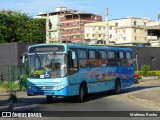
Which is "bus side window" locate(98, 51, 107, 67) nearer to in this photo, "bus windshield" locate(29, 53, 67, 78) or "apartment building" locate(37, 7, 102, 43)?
"bus windshield" locate(29, 53, 67, 78)

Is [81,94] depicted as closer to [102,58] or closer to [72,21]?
[102,58]

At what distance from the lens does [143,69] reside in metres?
52.0

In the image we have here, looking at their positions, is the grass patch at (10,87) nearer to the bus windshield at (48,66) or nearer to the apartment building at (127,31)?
the bus windshield at (48,66)

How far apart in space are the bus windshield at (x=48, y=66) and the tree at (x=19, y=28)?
59090mm

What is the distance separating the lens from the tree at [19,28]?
8296cm

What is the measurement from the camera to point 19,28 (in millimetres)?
85375

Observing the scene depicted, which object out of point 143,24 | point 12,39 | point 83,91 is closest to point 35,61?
point 83,91

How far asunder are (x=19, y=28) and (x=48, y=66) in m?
66.4

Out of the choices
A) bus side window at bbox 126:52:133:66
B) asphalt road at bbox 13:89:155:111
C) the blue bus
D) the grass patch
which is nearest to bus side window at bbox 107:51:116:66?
the blue bus

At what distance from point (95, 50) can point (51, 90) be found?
4.73 meters

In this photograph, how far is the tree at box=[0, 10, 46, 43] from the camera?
83.0 m

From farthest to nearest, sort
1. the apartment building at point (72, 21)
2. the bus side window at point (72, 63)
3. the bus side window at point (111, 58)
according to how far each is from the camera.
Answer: the apartment building at point (72, 21) → the bus side window at point (111, 58) → the bus side window at point (72, 63)

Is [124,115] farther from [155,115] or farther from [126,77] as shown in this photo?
[126,77]

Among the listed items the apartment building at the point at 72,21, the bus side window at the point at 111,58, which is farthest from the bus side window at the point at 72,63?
the apartment building at the point at 72,21
